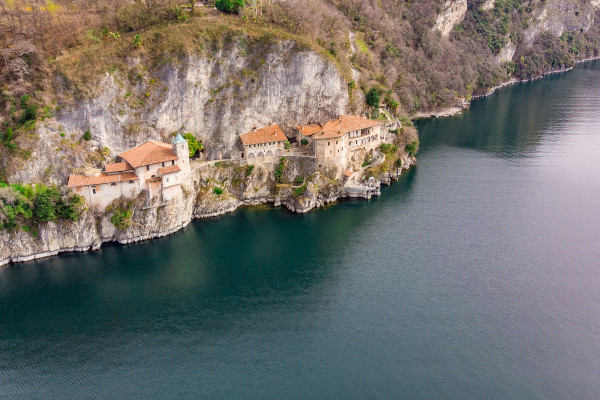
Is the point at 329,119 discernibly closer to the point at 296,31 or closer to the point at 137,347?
the point at 296,31

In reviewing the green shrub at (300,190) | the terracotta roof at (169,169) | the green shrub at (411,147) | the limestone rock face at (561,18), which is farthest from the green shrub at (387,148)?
the limestone rock face at (561,18)

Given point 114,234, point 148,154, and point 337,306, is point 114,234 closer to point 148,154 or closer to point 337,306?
point 148,154

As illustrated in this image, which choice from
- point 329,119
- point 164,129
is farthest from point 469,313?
point 164,129

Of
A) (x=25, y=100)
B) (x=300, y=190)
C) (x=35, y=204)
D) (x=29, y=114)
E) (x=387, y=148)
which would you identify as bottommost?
(x=300, y=190)

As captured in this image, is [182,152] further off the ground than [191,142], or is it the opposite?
[191,142]

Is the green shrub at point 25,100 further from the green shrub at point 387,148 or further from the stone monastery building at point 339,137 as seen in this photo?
the green shrub at point 387,148

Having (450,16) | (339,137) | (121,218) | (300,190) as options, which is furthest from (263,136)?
(450,16)

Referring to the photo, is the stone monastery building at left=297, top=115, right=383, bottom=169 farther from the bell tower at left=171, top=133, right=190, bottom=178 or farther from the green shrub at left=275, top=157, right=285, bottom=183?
the bell tower at left=171, top=133, right=190, bottom=178
